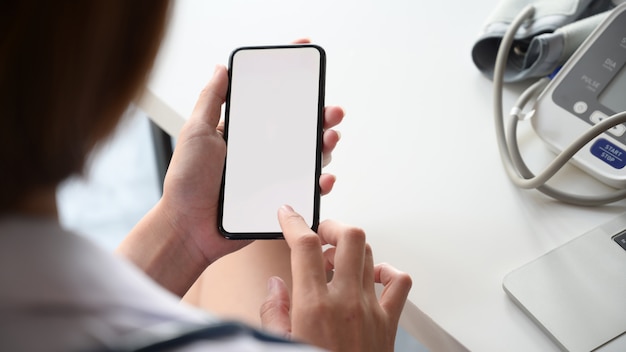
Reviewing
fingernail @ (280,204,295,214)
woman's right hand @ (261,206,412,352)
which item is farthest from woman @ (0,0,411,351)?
fingernail @ (280,204,295,214)

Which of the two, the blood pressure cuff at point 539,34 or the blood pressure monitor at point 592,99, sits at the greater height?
the blood pressure cuff at point 539,34

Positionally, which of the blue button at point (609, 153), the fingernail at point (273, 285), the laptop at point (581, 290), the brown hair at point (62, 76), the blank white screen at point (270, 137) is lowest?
the laptop at point (581, 290)

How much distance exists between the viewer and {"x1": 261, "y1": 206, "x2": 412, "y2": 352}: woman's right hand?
18.5 inches

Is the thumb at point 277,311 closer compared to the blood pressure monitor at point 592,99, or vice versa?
the thumb at point 277,311

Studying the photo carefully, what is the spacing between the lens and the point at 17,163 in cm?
28

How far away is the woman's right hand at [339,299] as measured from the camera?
0.47 meters

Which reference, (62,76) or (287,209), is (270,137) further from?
(62,76)

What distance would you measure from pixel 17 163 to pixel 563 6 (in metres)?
0.61

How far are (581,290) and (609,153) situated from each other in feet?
0.50

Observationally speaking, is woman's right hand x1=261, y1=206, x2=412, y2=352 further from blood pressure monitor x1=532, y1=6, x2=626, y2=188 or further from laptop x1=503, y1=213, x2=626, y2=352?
blood pressure monitor x1=532, y1=6, x2=626, y2=188

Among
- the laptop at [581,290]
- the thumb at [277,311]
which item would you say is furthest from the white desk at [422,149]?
the thumb at [277,311]

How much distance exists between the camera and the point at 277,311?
515 mm

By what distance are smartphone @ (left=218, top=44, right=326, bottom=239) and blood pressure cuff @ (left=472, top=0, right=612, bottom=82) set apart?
0.20 meters

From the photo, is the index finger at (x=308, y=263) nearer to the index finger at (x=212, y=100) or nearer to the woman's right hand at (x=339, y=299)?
the woman's right hand at (x=339, y=299)
